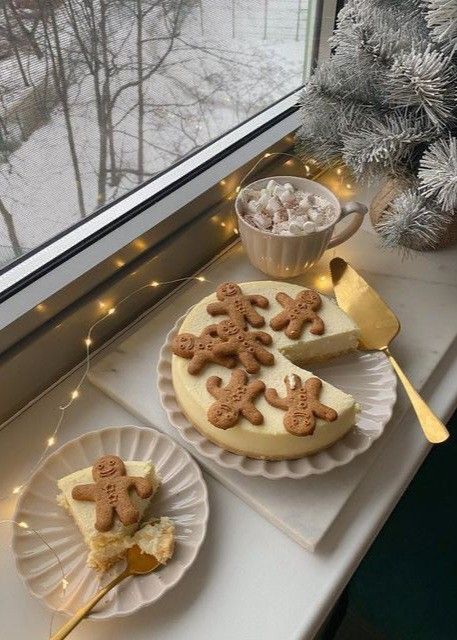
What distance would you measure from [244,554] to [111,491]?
0.13m

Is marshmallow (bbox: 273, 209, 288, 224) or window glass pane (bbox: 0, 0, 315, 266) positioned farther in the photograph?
marshmallow (bbox: 273, 209, 288, 224)

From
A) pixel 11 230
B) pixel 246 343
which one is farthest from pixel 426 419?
pixel 11 230

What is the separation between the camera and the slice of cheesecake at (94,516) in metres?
0.52

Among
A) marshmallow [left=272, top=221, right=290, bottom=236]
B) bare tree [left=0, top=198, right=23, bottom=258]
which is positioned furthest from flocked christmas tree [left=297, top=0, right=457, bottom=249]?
bare tree [left=0, top=198, right=23, bottom=258]

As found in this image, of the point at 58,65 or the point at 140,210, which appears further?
the point at 140,210

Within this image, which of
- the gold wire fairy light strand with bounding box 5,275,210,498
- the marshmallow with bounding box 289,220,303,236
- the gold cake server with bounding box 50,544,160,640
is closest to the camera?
the gold cake server with bounding box 50,544,160,640

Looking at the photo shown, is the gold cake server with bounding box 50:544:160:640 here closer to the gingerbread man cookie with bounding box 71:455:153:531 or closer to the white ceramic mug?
the gingerbread man cookie with bounding box 71:455:153:531

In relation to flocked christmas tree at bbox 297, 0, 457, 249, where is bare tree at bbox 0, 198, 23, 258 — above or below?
below

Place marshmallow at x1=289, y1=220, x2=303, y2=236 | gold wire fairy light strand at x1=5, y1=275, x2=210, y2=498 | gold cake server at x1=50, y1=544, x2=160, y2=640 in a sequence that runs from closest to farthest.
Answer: gold cake server at x1=50, y1=544, x2=160, y2=640, gold wire fairy light strand at x1=5, y1=275, x2=210, y2=498, marshmallow at x1=289, y1=220, x2=303, y2=236

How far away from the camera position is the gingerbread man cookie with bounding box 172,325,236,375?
0.61 meters

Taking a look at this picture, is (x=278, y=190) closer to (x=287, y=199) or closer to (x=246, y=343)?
(x=287, y=199)

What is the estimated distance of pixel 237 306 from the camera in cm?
66

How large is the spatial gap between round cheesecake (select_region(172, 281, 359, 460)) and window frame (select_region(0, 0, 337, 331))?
127 mm

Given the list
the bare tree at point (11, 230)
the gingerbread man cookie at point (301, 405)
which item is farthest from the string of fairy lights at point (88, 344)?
the gingerbread man cookie at point (301, 405)
